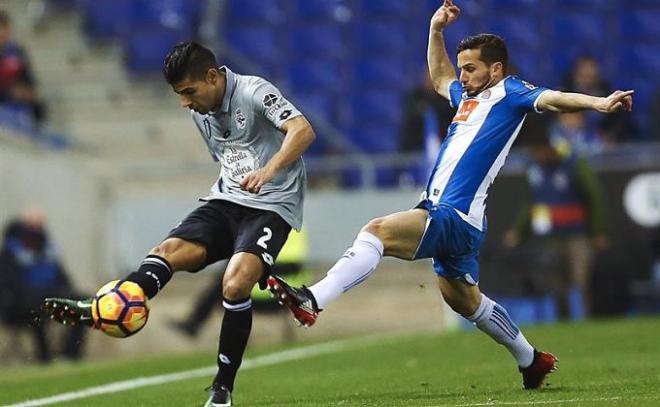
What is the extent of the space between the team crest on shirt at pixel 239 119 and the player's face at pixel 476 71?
1236mm

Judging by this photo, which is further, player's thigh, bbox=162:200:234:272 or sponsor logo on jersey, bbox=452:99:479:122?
sponsor logo on jersey, bbox=452:99:479:122

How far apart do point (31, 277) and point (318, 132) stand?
4.60 m

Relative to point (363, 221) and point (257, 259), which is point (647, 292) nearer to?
point (363, 221)

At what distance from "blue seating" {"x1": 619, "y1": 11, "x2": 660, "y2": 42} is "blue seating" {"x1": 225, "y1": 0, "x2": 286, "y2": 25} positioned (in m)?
4.59

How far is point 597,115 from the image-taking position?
1703 cm

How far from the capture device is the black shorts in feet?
24.9

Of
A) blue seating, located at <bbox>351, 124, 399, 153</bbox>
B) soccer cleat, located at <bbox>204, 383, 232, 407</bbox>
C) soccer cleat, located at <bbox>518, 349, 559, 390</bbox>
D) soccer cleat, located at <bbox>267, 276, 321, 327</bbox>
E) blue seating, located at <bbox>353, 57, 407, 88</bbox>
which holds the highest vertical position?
soccer cleat, located at <bbox>267, 276, 321, 327</bbox>

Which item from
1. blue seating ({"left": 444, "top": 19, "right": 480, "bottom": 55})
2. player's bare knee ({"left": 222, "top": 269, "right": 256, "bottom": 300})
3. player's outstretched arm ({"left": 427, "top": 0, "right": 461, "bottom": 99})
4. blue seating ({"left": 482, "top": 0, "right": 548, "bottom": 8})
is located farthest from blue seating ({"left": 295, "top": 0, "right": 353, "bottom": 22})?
player's bare knee ({"left": 222, "top": 269, "right": 256, "bottom": 300})

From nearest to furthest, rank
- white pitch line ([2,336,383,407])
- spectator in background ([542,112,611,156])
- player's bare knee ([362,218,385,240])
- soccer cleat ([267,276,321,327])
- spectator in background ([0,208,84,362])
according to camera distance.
Answer: 1. soccer cleat ([267,276,321,327])
2. player's bare knee ([362,218,385,240])
3. white pitch line ([2,336,383,407])
4. spectator in background ([0,208,84,362])
5. spectator in background ([542,112,611,156])

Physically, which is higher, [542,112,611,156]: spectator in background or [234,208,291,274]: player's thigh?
[234,208,291,274]: player's thigh

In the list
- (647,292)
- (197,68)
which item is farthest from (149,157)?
(197,68)

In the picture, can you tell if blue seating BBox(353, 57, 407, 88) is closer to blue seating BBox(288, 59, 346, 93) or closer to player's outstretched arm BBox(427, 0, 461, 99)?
blue seating BBox(288, 59, 346, 93)

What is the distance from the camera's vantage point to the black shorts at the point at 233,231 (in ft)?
24.9

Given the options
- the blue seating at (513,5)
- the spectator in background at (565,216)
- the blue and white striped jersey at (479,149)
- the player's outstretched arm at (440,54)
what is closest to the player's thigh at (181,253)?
the blue and white striped jersey at (479,149)
